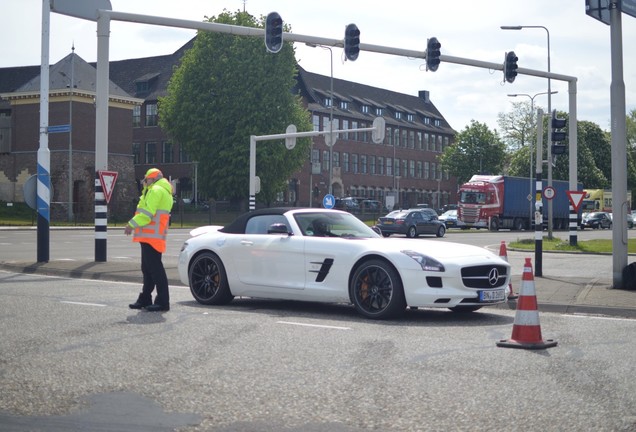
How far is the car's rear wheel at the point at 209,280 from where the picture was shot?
496 inches

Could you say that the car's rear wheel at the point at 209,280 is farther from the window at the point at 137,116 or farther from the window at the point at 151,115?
the window at the point at 137,116

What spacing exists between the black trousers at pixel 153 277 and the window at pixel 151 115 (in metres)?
82.9

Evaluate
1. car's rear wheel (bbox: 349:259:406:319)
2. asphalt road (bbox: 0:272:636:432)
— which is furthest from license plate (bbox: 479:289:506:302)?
car's rear wheel (bbox: 349:259:406:319)

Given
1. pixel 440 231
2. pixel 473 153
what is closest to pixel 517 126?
pixel 473 153

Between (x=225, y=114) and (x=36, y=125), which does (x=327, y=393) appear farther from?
(x=36, y=125)

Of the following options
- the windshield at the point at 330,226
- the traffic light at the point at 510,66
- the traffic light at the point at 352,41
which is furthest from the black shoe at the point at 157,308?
the traffic light at the point at 510,66

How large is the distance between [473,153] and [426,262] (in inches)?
4219

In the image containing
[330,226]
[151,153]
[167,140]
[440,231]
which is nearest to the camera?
[330,226]

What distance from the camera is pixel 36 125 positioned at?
73625 millimetres

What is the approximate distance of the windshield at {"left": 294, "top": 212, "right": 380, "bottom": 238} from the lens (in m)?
12.1

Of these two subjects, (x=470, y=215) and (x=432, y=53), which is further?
(x=470, y=215)

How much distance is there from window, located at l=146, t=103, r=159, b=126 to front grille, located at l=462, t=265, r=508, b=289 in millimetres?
84122

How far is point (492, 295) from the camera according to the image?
11.3 metres

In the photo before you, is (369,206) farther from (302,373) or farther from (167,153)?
(302,373)
